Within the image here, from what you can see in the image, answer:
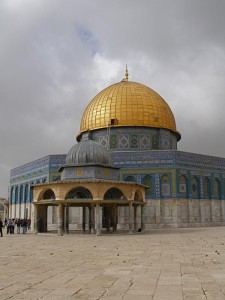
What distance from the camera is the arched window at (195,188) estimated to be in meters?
31.8

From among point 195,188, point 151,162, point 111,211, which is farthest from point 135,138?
point 111,211

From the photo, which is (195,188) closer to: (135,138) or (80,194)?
(135,138)

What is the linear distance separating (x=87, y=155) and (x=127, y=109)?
13126 millimetres

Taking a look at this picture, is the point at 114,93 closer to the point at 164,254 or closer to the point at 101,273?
the point at 164,254

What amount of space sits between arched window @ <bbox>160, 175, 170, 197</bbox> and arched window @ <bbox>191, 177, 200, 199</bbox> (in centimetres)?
236

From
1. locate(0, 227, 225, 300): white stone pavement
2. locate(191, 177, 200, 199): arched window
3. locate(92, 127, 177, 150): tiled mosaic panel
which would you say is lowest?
locate(0, 227, 225, 300): white stone pavement

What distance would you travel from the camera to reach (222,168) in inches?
1359

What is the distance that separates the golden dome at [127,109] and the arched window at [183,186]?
594cm

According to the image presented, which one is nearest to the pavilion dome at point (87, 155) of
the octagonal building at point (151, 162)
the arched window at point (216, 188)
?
the octagonal building at point (151, 162)

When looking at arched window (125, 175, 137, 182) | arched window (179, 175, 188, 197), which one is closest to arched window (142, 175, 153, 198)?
arched window (125, 175, 137, 182)

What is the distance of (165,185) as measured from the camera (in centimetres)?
3088

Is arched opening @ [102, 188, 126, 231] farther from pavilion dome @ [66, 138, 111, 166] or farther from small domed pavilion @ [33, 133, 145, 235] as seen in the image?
pavilion dome @ [66, 138, 111, 166]

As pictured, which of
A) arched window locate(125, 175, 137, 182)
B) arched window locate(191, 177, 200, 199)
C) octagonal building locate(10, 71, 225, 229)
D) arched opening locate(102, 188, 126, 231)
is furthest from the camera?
arched window locate(191, 177, 200, 199)

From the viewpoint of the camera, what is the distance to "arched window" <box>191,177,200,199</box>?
3178 centimetres
